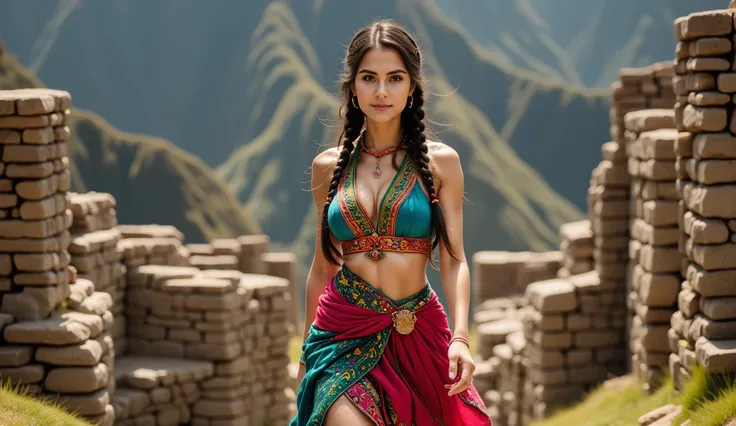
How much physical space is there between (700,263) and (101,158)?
53631 millimetres

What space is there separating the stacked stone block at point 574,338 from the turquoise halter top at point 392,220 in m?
8.26

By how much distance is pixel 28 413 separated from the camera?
8070 mm

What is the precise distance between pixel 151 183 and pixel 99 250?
155 ft

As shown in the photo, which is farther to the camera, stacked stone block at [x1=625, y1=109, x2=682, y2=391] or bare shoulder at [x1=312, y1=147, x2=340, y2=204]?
stacked stone block at [x1=625, y1=109, x2=682, y2=391]

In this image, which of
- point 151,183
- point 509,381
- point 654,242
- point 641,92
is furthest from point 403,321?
point 151,183

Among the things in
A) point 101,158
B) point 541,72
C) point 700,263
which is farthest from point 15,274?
point 541,72

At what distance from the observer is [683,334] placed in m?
8.78

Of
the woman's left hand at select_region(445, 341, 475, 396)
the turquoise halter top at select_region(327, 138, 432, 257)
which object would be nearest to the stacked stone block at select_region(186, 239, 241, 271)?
the turquoise halter top at select_region(327, 138, 432, 257)

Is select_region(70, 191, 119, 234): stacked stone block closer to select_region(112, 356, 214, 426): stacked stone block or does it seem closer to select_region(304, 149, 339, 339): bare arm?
select_region(112, 356, 214, 426): stacked stone block

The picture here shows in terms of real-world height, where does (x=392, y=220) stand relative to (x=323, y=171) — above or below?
→ below

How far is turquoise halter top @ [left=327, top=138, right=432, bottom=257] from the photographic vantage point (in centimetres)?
554

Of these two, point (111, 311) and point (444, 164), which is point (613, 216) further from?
point (444, 164)

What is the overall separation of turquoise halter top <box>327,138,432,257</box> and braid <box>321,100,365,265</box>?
0.42 feet

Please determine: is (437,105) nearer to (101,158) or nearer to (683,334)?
(101,158)
